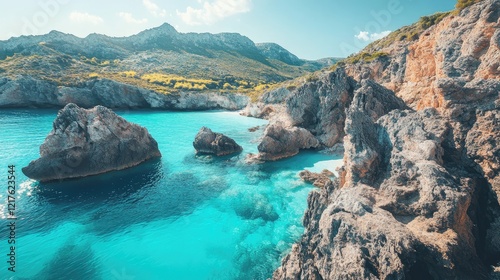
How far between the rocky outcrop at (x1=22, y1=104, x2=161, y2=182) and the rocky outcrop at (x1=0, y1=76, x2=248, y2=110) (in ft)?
205

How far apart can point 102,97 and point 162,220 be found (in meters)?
85.5

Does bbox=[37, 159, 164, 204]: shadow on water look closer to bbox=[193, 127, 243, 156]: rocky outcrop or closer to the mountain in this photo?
bbox=[193, 127, 243, 156]: rocky outcrop

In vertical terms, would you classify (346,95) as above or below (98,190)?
above

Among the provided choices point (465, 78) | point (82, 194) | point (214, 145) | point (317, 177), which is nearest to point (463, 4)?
point (465, 78)

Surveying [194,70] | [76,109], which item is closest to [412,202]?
[76,109]

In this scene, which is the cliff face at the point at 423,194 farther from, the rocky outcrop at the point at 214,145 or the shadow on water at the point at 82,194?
the rocky outcrop at the point at 214,145

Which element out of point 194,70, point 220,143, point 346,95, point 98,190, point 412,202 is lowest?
point 98,190

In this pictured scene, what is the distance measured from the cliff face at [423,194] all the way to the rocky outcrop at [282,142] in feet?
72.8

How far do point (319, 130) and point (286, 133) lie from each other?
344 inches

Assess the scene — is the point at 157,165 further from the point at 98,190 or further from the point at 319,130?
the point at 319,130

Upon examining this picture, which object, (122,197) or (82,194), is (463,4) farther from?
(82,194)

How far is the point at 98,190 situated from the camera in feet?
107

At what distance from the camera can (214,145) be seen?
47.4 metres

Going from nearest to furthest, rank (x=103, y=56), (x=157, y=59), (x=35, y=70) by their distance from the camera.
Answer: (x=35, y=70) < (x=103, y=56) < (x=157, y=59)
